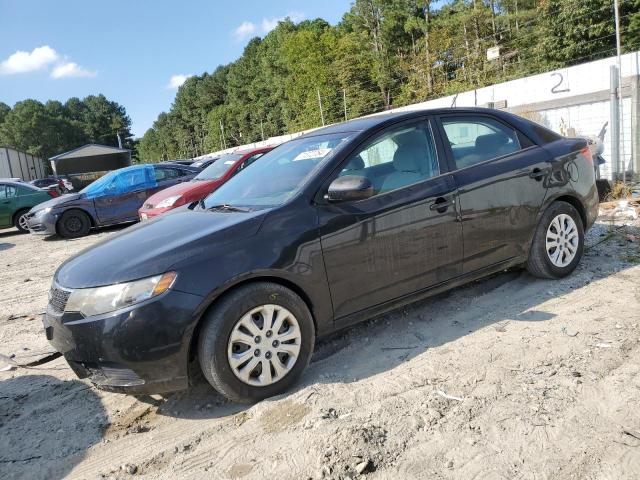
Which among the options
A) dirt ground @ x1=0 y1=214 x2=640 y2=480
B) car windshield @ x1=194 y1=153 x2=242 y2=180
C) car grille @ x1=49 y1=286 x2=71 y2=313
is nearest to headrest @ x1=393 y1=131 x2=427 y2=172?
dirt ground @ x1=0 y1=214 x2=640 y2=480

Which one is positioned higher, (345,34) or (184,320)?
(345,34)

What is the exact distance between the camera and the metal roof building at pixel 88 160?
54156mm

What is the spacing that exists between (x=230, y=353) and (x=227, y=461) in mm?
603

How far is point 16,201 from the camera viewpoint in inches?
550

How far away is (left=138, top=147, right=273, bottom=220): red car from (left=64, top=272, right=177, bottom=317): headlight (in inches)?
219

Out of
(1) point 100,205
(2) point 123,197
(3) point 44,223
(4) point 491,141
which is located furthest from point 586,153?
(3) point 44,223

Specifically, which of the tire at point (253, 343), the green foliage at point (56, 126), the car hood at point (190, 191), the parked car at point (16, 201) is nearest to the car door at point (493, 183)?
the tire at point (253, 343)

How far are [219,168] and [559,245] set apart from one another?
7.43 meters

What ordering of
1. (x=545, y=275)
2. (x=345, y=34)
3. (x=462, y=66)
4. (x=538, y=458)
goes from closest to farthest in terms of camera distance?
(x=538, y=458)
(x=545, y=275)
(x=462, y=66)
(x=345, y=34)

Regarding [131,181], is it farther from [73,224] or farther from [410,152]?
[410,152]

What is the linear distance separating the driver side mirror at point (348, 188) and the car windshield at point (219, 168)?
22.9 feet

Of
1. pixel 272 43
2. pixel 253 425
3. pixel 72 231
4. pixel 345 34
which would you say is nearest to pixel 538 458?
pixel 253 425

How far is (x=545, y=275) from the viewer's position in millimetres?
4613

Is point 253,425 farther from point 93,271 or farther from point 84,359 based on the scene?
point 93,271
